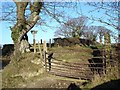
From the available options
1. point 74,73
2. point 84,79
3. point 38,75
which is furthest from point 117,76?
point 38,75

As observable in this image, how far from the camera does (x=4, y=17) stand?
60.1 ft

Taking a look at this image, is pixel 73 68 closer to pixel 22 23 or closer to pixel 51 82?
pixel 51 82

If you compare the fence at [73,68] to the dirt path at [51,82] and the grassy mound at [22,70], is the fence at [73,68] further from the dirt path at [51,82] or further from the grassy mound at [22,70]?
the grassy mound at [22,70]

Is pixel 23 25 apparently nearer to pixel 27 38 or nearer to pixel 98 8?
pixel 27 38

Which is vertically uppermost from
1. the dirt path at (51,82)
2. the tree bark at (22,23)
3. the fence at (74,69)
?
the tree bark at (22,23)

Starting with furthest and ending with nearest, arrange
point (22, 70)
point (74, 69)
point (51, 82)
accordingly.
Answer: point (22, 70), point (74, 69), point (51, 82)

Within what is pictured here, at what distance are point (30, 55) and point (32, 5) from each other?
12.6 ft

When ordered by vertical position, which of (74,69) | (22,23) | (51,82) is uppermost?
(22,23)

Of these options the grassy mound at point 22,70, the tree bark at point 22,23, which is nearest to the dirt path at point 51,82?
the grassy mound at point 22,70

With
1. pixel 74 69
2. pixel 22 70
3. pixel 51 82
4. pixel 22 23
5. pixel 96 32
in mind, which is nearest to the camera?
pixel 51 82

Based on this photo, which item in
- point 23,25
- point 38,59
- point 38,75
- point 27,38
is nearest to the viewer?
point 38,75

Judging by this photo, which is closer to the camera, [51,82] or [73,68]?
[51,82]

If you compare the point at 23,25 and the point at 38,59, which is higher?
the point at 23,25

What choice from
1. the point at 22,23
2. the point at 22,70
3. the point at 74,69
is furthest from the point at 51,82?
the point at 22,23
